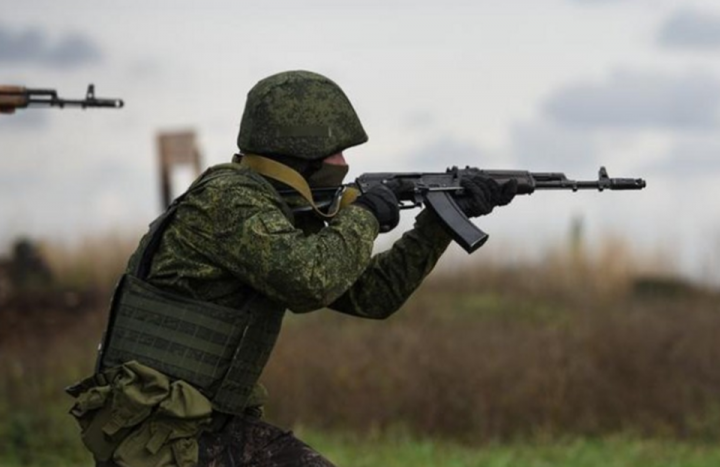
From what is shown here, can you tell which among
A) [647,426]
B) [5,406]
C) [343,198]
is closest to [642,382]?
[647,426]

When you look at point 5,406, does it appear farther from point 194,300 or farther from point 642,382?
point 194,300

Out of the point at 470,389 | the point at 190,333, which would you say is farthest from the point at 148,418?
the point at 470,389

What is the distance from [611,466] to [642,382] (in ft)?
10.5

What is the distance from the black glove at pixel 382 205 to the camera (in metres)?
5.86

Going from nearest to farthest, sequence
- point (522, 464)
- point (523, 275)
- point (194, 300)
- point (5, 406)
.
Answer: point (194, 300)
point (522, 464)
point (5, 406)
point (523, 275)

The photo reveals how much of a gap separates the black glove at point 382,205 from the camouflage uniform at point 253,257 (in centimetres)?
12

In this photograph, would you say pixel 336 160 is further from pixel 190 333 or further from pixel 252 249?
pixel 190 333

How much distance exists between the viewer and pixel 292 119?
5746mm

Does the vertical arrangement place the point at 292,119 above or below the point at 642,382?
above

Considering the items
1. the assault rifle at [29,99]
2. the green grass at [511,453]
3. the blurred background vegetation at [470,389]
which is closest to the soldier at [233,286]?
the assault rifle at [29,99]

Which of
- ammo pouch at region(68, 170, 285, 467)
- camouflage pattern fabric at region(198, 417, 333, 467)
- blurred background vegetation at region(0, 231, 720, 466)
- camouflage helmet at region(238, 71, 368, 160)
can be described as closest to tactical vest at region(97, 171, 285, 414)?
ammo pouch at region(68, 170, 285, 467)

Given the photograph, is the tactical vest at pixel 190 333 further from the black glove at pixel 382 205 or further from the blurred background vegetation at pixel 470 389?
the blurred background vegetation at pixel 470 389

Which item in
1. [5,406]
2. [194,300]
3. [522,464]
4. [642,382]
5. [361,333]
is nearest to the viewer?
[194,300]

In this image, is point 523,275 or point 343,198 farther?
point 523,275
